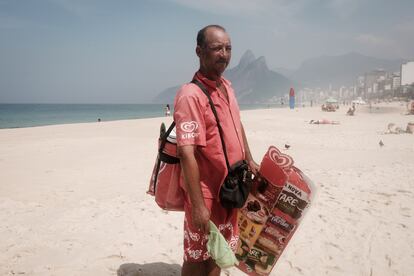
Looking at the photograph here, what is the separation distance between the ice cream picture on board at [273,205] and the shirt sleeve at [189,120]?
65cm

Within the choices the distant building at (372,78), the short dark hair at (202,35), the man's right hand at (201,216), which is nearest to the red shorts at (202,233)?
the man's right hand at (201,216)

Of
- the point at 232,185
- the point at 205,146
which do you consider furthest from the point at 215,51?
the point at 232,185

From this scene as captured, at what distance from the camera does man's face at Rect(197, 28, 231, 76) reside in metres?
1.99

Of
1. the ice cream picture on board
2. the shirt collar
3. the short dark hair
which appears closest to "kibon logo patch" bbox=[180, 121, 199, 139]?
the shirt collar

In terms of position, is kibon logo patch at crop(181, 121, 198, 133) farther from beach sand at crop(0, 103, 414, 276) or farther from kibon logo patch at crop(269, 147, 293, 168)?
beach sand at crop(0, 103, 414, 276)

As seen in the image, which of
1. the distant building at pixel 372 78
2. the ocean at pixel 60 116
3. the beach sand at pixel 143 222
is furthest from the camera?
the distant building at pixel 372 78

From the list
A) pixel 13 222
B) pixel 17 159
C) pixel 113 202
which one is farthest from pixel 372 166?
pixel 17 159

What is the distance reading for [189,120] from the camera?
1833 mm

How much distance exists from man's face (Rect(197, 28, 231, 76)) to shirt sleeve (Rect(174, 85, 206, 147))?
285 millimetres

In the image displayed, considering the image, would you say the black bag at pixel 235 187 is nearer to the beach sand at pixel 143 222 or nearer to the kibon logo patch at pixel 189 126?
the kibon logo patch at pixel 189 126

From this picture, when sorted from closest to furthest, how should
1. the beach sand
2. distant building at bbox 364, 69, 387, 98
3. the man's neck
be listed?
the man's neck < the beach sand < distant building at bbox 364, 69, 387, 98

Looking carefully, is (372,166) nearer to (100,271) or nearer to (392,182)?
(392,182)

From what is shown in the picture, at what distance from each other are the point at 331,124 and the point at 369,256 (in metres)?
17.0

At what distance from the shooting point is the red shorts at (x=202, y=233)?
2027 millimetres
